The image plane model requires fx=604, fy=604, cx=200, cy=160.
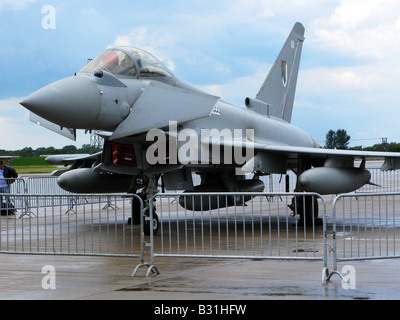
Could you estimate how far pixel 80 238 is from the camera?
36.4 ft

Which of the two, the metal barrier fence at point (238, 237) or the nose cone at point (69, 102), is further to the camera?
the nose cone at point (69, 102)

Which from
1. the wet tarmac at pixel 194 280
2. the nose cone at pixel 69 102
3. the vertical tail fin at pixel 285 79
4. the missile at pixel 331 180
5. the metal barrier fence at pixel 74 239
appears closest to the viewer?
the wet tarmac at pixel 194 280

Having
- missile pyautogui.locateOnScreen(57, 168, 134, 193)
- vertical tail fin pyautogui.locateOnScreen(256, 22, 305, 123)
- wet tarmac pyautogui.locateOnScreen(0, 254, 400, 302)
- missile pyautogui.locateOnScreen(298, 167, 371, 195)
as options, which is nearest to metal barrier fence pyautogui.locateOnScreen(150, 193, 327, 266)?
wet tarmac pyautogui.locateOnScreen(0, 254, 400, 302)

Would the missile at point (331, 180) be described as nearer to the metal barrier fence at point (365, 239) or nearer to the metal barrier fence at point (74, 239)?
the metal barrier fence at point (365, 239)

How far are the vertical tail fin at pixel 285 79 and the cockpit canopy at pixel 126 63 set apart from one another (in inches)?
243

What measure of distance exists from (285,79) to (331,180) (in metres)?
6.86

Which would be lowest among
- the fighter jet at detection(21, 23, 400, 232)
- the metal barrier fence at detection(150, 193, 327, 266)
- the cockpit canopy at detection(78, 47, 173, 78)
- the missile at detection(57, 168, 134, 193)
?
the metal barrier fence at detection(150, 193, 327, 266)

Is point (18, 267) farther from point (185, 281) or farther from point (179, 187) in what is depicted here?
point (179, 187)

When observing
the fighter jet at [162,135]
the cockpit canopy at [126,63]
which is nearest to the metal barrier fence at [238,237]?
the fighter jet at [162,135]

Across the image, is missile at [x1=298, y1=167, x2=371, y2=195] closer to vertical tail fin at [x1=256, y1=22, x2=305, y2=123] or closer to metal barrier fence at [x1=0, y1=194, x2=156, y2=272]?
metal barrier fence at [x1=0, y1=194, x2=156, y2=272]

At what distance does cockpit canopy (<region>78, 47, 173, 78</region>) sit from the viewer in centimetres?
1050

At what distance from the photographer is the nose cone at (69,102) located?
9.08 metres

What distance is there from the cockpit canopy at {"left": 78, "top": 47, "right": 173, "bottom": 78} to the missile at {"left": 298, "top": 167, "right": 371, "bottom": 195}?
3.41 meters
